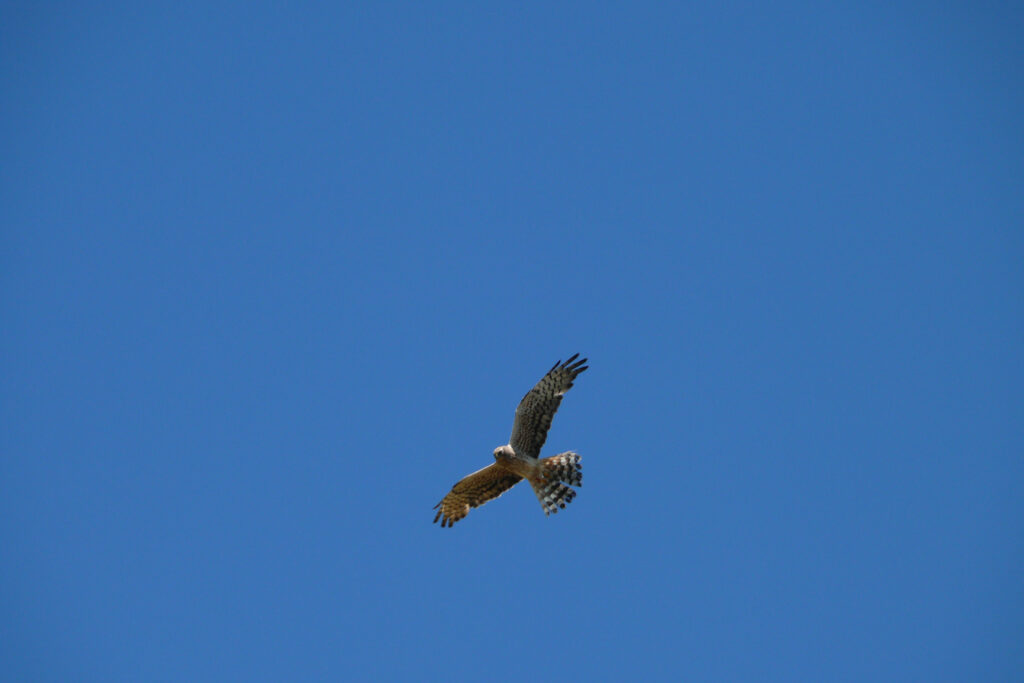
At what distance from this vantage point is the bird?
1339cm

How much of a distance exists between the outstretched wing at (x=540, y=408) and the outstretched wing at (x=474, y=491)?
732 millimetres

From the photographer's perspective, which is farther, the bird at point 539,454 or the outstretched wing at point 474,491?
the outstretched wing at point 474,491

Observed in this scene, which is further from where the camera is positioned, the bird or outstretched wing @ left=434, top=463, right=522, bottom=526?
outstretched wing @ left=434, top=463, right=522, bottom=526

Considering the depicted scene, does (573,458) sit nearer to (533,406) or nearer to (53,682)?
(533,406)

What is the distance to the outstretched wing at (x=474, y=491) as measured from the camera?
1427 cm

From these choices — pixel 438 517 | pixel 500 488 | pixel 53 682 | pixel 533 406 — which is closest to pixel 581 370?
pixel 533 406

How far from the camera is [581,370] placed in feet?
44.0

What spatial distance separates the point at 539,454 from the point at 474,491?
1.53 m

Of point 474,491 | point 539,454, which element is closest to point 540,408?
point 539,454

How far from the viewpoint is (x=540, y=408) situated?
44.3 ft

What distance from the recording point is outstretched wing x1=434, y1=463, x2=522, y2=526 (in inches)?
562

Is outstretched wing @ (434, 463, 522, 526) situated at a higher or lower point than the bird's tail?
higher

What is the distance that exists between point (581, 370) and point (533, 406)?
89 cm

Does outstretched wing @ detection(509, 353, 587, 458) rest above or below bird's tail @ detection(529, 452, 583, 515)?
above
